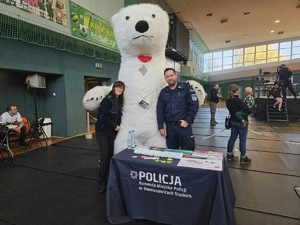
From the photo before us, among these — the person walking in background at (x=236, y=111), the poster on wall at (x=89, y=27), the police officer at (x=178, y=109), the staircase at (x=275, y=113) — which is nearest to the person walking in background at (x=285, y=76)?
the staircase at (x=275, y=113)

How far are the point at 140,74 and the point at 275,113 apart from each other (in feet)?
26.6

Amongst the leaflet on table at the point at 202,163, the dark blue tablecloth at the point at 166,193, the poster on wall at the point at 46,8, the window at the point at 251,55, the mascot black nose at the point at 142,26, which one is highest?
the window at the point at 251,55

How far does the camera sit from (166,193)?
5.27 ft

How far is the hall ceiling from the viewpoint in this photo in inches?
368

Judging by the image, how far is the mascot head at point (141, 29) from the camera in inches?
80.4

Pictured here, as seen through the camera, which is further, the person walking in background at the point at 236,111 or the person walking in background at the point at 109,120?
the person walking in background at the point at 236,111

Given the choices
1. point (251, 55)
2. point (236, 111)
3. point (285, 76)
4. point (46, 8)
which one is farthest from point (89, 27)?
point (251, 55)

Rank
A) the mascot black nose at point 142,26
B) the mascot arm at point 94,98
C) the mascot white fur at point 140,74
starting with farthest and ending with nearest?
the mascot arm at point 94,98 → the mascot white fur at point 140,74 → the mascot black nose at point 142,26

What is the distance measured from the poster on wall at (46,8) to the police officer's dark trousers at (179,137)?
3958mm

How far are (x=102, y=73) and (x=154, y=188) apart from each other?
18.6 feet

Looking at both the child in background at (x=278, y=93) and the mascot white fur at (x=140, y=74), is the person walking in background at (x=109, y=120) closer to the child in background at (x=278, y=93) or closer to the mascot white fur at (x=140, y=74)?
the mascot white fur at (x=140, y=74)

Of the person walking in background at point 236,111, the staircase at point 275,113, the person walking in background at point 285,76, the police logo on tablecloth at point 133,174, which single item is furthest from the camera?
the staircase at point 275,113

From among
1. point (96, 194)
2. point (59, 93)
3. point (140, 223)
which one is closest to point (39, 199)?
point (96, 194)

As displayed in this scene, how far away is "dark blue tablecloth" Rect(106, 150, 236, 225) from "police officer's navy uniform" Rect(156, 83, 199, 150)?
1.87 feet
